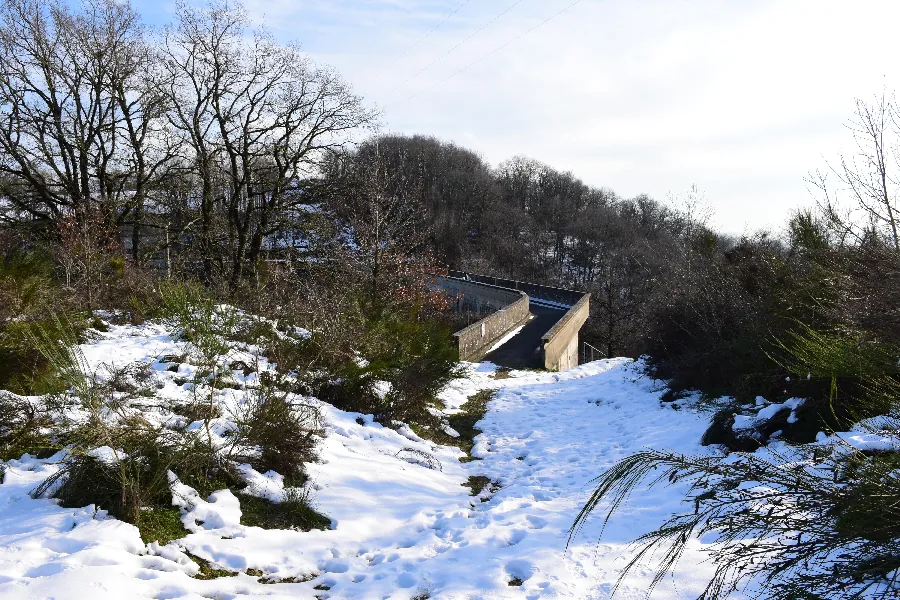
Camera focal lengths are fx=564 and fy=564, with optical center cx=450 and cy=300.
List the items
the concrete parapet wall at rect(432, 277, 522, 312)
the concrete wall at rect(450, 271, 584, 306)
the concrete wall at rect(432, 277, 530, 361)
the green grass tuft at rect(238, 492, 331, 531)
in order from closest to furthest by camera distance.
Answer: the green grass tuft at rect(238, 492, 331, 531) < the concrete wall at rect(432, 277, 530, 361) < the concrete parapet wall at rect(432, 277, 522, 312) < the concrete wall at rect(450, 271, 584, 306)

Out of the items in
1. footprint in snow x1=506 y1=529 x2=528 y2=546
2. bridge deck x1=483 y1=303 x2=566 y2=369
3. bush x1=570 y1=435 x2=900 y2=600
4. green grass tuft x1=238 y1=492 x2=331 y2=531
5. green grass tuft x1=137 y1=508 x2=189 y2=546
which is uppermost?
bush x1=570 y1=435 x2=900 y2=600

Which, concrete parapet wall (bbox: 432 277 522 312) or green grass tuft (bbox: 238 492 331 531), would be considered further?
concrete parapet wall (bbox: 432 277 522 312)

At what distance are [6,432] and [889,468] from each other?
218 inches

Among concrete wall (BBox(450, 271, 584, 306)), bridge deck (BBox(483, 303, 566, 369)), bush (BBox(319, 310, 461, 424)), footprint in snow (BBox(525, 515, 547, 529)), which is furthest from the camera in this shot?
concrete wall (BBox(450, 271, 584, 306))

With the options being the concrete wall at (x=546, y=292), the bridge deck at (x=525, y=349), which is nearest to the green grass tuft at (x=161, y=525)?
the bridge deck at (x=525, y=349)

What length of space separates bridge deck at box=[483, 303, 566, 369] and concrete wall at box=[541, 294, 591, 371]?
19.4 inches

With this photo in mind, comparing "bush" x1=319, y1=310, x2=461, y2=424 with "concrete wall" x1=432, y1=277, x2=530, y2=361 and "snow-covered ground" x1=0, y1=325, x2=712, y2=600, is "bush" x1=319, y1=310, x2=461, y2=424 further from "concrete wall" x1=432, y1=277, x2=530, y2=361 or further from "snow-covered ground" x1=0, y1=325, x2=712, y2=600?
"concrete wall" x1=432, y1=277, x2=530, y2=361

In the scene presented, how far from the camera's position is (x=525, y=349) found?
22.6 metres

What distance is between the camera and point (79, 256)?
1097 cm

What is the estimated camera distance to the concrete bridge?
2042 centimetres

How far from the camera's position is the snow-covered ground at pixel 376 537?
324cm

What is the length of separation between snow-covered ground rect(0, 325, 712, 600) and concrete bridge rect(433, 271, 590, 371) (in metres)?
10.6

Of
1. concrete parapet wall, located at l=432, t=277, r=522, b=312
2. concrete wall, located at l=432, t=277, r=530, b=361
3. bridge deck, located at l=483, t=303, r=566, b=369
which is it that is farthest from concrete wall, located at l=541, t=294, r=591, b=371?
concrete parapet wall, located at l=432, t=277, r=522, b=312

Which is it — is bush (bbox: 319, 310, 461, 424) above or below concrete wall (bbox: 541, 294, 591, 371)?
above
